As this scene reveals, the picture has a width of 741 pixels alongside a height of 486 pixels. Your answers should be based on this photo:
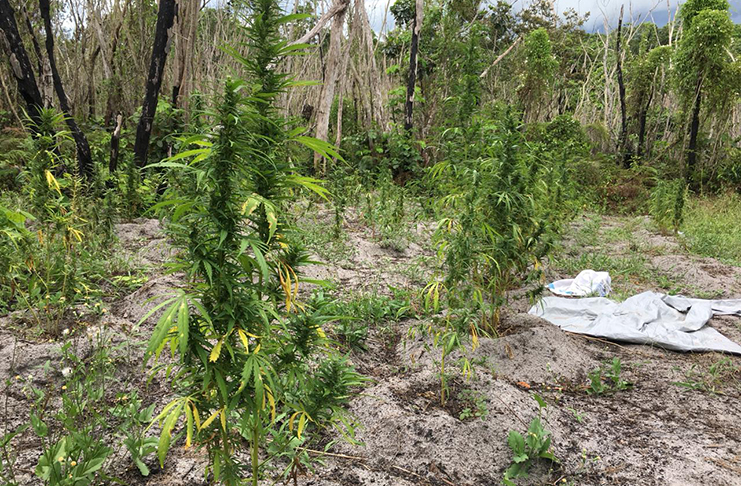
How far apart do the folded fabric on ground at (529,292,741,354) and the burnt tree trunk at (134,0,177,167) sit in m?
4.50

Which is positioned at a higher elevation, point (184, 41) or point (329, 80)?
point (184, 41)

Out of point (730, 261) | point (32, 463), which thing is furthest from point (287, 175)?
point (730, 261)

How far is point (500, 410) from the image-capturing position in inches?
96.7

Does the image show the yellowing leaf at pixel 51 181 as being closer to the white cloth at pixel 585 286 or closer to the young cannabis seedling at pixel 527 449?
the young cannabis seedling at pixel 527 449

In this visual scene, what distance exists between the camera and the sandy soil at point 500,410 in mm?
2053

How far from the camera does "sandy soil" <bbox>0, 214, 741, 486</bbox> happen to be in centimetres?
205

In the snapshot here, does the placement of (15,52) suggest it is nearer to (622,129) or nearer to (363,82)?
(363,82)

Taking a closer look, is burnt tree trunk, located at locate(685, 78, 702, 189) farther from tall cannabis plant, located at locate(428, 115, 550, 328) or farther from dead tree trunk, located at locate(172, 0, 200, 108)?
dead tree trunk, located at locate(172, 0, 200, 108)

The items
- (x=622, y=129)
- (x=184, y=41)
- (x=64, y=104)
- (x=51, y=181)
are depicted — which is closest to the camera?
(x=51, y=181)

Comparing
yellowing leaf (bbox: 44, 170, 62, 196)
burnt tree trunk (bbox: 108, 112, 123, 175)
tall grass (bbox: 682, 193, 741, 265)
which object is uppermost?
burnt tree trunk (bbox: 108, 112, 123, 175)

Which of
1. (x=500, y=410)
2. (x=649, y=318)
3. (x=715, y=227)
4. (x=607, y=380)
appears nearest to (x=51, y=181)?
(x=500, y=410)

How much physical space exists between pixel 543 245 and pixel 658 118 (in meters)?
11.0

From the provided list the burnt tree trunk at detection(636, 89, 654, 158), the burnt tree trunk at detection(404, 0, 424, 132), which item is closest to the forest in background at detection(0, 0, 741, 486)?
the burnt tree trunk at detection(404, 0, 424, 132)

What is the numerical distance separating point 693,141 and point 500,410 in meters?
10.2
